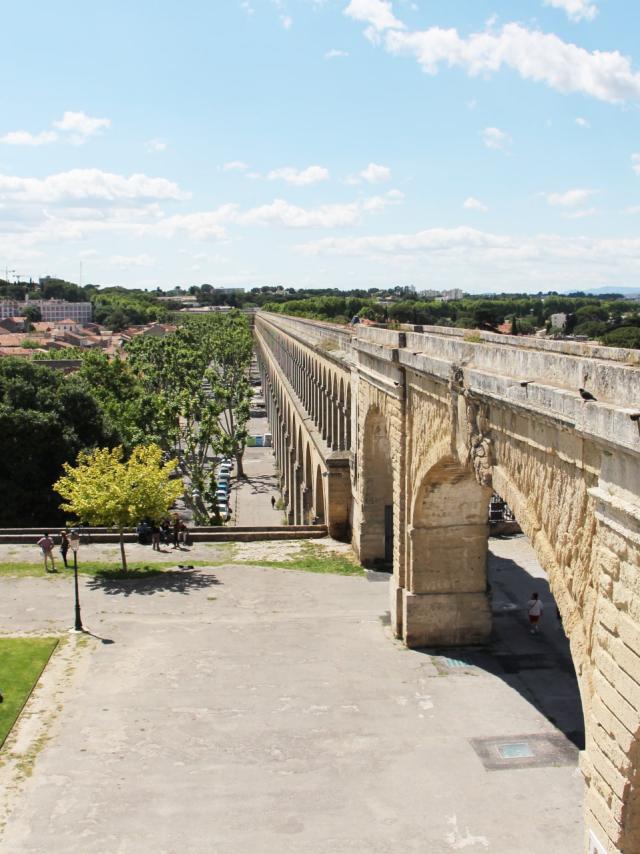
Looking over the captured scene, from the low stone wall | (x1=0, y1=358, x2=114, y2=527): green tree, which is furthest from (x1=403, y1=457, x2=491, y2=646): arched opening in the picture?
(x1=0, y1=358, x2=114, y2=527): green tree

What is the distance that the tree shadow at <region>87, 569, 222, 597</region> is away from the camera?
63.4 ft

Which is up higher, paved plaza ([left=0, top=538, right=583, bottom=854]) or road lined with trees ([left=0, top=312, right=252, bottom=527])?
road lined with trees ([left=0, top=312, right=252, bottom=527])

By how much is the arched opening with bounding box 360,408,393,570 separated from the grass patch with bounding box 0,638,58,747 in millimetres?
8461

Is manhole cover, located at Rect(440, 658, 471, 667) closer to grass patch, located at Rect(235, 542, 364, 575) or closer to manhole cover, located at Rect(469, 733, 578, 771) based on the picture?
manhole cover, located at Rect(469, 733, 578, 771)

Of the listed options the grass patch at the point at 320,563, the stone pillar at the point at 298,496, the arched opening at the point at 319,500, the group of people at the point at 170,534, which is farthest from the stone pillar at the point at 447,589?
the stone pillar at the point at 298,496

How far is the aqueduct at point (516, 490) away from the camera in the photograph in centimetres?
707

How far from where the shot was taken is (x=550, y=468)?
Answer: 8.70 metres

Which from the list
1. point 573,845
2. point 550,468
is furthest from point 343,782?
point 550,468

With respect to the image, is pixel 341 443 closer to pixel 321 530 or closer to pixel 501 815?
pixel 321 530

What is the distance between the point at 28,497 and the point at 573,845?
23.8 metres

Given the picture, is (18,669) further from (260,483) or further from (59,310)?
(59,310)

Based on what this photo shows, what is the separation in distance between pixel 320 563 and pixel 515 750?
10224mm

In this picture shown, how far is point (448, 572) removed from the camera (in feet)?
52.1

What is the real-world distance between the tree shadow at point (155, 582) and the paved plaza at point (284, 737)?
99cm
